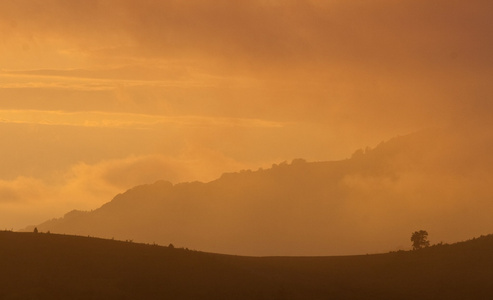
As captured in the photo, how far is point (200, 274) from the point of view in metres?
57.3

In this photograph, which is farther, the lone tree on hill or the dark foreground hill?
the lone tree on hill

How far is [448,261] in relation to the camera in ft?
231

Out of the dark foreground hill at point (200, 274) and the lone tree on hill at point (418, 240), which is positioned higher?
the lone tree on hill at point (418, 240)

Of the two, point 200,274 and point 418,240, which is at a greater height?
point 418,240

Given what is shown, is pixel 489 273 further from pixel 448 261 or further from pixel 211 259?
pixel 211 259

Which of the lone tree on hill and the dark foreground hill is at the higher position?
the lone tree on hill

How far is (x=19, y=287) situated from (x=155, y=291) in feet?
24.2

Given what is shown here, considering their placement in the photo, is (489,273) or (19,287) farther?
(489,273)

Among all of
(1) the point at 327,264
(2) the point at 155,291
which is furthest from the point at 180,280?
(1) the point at 327,264

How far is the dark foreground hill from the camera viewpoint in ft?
170

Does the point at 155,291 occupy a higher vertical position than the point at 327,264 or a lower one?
lower

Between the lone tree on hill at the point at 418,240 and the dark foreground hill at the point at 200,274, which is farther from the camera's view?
the lone tree on hill at the point at 418,240

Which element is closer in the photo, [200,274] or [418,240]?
[200,274]

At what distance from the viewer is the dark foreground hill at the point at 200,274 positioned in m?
51.8
